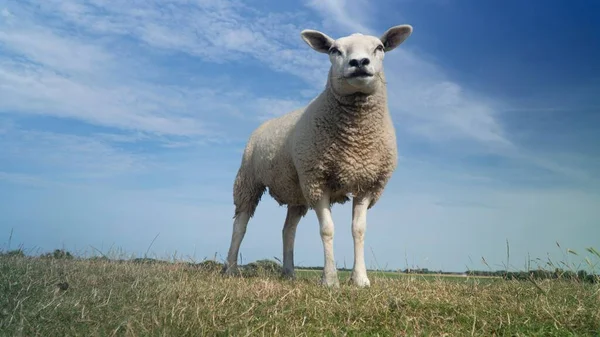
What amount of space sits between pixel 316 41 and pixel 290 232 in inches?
147

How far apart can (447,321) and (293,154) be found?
13.2 ft

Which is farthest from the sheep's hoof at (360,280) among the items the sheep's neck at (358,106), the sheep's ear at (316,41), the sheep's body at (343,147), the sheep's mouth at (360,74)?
the sheep's ear at (316,41)

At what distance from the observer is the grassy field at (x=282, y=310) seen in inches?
187

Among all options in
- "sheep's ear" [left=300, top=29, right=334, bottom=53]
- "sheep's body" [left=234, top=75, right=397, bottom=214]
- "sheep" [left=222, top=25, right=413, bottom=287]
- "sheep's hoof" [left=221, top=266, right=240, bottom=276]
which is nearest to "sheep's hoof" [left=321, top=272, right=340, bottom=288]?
"sheep" [left=222, top=25, right=413, bottom=287]

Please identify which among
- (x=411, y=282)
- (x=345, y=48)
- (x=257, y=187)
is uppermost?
(x=345, y=48)

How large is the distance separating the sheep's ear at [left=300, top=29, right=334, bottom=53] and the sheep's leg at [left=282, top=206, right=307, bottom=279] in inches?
130

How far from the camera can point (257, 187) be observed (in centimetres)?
1050

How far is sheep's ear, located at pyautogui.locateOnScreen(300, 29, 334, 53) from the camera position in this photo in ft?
27.0

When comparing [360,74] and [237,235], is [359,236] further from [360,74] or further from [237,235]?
[237,235]

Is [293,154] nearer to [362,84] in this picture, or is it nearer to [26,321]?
[362,84]

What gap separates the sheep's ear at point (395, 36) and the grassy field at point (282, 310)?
12.2ft

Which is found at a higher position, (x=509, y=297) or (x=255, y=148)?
(x=255, y=148)

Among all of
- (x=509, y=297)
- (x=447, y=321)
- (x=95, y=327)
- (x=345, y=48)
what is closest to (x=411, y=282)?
(x=509, y=297)

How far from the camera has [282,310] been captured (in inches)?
210
